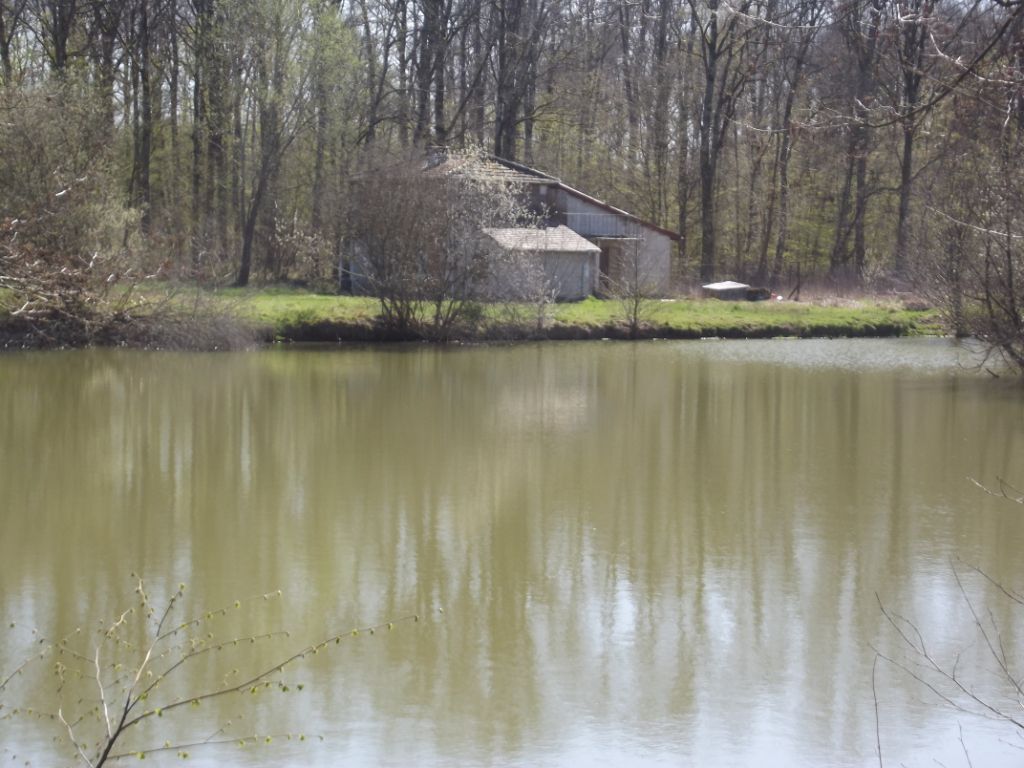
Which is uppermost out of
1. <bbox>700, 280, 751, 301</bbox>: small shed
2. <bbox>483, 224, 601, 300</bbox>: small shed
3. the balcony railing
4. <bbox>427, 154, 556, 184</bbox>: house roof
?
<bbox>427, 154, 556, 184</bbox>: house roof

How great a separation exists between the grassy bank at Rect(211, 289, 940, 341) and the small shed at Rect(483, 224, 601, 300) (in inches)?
37.1

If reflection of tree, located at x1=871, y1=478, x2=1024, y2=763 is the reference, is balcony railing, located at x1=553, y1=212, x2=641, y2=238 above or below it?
above

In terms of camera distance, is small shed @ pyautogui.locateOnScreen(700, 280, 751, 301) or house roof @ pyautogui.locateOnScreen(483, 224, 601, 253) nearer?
house roof @ pyautogui.locateOnScreen(483, 224, 601, 253)

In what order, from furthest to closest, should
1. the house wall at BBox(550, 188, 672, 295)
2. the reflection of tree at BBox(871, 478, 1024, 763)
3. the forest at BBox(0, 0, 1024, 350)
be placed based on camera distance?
the house wall at BBox(550, 188, 672, 295), the forest at BBox(0, 0, 1024, 350), the reflection of tree at BBox(871, 478, 1024, 763)

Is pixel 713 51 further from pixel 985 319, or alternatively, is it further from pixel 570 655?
pixel 570 655

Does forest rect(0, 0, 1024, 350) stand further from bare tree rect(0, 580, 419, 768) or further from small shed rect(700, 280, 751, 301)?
bare tree rect(0, 580, 419, 768)

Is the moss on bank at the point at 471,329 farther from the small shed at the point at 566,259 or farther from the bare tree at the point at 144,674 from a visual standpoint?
the bare tree at the point at 144,674

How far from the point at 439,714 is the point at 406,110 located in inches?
1355

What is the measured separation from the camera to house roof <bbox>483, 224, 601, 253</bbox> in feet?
94.8

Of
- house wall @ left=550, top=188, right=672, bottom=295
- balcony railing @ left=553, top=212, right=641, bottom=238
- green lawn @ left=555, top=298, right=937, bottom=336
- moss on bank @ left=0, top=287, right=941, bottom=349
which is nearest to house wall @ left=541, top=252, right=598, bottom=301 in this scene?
green lawn @ left=555, top=298, right=937, bottom=336

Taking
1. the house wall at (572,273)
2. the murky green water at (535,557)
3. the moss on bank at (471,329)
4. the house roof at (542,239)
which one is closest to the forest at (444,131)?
the moss on bank at (471,329)

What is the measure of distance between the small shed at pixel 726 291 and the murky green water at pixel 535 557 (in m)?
16.3

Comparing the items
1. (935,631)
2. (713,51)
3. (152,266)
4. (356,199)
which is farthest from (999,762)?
(713,51)

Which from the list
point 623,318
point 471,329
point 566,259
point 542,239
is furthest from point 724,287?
point 471,329
